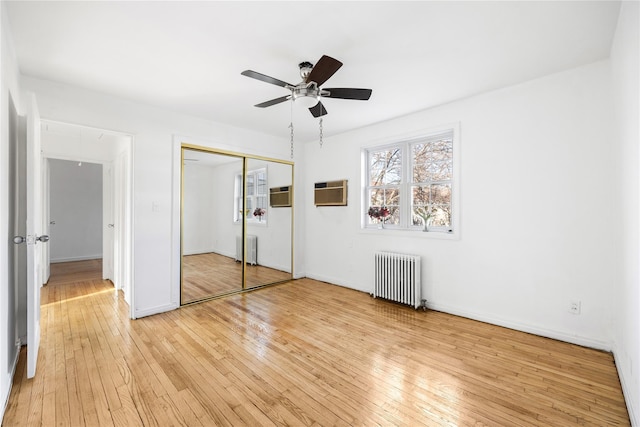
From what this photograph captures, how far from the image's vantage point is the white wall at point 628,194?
167 cm

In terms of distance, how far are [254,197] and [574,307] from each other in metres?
4.19

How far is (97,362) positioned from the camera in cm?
242

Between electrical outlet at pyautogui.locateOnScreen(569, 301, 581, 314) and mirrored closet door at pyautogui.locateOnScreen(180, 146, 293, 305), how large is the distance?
→ 12.7ft

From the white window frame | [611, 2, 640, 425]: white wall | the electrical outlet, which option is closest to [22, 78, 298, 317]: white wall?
the white window frame

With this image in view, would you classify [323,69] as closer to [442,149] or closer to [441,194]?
[442,149]

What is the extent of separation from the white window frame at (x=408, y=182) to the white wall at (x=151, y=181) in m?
2.62

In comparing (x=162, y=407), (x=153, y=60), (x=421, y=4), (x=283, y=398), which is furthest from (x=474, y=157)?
(x=162, y=407)

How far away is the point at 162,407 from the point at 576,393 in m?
2.84

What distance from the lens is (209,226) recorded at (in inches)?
169

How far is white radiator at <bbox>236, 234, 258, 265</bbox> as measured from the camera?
461cm

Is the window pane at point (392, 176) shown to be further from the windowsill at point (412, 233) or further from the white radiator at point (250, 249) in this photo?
the white radiator at point (250, 249)

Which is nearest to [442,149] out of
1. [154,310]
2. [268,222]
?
[268,222]

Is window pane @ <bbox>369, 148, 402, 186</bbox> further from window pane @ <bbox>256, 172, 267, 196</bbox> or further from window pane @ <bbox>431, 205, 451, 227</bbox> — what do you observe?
window pane @ <bbox>256, 172, 267, 196</bbox>

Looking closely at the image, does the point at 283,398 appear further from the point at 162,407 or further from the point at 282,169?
the point at 282,169
